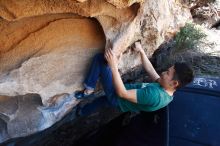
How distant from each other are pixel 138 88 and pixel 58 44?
90cm

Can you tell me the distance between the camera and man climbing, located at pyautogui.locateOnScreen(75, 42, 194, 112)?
3.23m

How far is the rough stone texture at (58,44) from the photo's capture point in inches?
117

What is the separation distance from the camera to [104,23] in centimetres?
317

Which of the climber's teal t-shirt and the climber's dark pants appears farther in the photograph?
the climber's dark pants

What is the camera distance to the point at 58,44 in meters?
3.24

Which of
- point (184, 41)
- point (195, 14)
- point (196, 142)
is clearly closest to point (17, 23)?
point (196, 142)

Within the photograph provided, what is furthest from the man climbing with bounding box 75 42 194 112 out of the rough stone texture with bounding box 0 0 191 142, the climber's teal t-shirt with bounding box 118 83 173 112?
the rough stone texture with bounding box 0 0 191 142

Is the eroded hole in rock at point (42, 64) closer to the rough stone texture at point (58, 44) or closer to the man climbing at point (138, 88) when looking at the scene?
the rough stone texture at point (58, 44)

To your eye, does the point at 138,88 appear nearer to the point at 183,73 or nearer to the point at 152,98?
the point at 152,98

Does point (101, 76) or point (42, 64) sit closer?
point (42, 64)

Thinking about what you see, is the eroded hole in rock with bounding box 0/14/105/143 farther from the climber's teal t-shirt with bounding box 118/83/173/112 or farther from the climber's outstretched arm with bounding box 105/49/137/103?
the climber's teal t-shirt with bounding box 118/83/173/112

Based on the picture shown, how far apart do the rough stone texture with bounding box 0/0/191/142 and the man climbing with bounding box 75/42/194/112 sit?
0.37ft

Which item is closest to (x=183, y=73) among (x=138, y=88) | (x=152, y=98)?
(x=152, y=98)

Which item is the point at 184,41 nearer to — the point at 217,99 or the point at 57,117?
the point at 217,99
